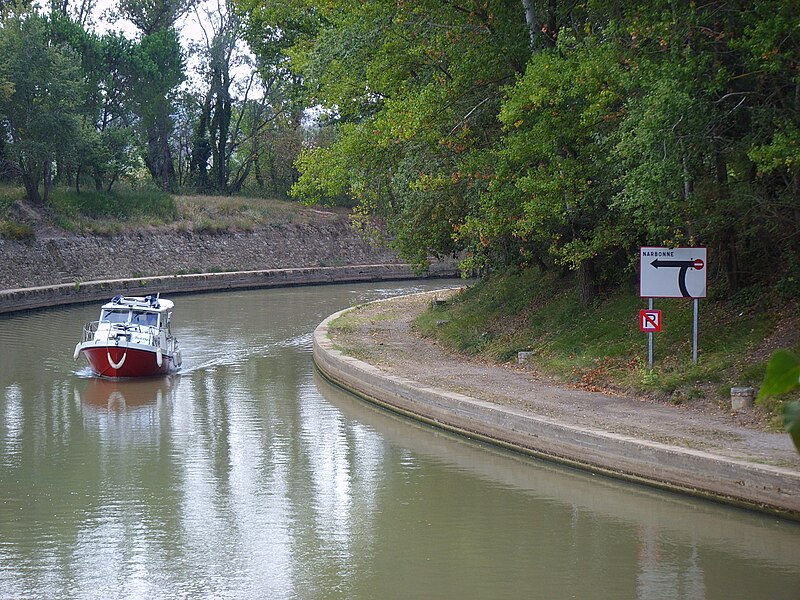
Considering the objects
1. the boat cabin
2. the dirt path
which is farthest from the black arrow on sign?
the boat cabin

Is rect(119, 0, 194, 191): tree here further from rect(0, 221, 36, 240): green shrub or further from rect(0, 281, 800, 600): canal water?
rect(0, 281, 800, 600): canal water

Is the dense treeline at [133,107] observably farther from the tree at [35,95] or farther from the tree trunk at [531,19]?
the tree trunk at [531,19]

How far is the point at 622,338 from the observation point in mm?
20500

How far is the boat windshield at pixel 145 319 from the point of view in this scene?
2573 cm

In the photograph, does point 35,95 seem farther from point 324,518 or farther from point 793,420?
point 793,420

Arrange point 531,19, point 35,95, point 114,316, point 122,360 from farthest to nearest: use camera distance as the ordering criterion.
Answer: point 35,95
point 114,316
point 122,360
point 531,19

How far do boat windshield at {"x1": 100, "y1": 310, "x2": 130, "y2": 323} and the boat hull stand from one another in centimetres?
115

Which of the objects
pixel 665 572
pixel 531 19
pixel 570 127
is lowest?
pixel 665 572

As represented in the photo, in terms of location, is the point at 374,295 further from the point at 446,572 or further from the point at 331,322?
the point at 446,572

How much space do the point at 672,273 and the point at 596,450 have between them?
420cm

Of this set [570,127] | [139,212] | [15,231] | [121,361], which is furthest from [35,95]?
[570,127]

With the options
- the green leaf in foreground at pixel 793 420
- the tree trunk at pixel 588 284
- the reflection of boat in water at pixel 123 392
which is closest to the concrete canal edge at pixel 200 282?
the tree trunk at pixel 588 284

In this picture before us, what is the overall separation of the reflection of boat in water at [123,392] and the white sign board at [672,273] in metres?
10.7

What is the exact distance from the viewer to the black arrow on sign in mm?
17328
